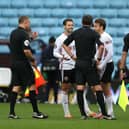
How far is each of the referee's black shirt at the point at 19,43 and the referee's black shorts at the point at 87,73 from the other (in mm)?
1053

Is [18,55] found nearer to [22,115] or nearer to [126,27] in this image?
[22,115]

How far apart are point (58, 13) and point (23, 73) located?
11250mm

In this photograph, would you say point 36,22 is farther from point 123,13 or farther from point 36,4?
point 123,13

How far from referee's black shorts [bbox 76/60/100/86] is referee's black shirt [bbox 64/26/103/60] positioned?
0.11 metres

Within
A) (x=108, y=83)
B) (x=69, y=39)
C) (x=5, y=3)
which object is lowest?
(x=108, y=83)

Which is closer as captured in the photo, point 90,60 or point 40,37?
point 90,60

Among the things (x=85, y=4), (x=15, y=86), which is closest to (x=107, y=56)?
(x=15, y=86)

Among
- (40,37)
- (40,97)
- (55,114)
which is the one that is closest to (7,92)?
(40,97)

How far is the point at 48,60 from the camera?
21.1 m

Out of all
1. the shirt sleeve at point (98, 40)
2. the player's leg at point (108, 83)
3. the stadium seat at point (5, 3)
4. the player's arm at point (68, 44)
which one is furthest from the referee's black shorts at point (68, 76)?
the stadium seat at point (5, 3)

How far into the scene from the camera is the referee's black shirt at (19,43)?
1373 centimetres

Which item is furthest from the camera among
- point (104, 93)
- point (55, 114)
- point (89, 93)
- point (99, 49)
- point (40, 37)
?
point (40, 37)

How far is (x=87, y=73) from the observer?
535 inches

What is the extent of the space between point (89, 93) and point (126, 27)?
4736 millimetres
